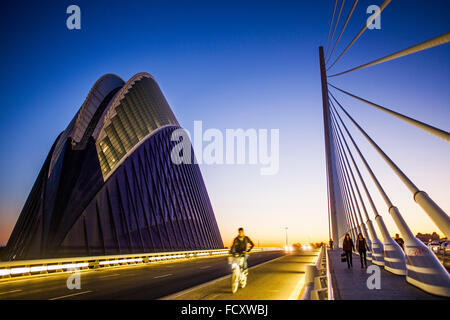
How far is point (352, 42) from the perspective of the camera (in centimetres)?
1330

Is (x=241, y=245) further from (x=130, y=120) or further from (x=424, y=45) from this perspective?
(x=130, y=120)

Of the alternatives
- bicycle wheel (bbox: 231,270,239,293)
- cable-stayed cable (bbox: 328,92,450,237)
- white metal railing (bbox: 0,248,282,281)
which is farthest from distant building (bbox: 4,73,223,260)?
cable-stayed cable (bbox: 328,92,450,237)

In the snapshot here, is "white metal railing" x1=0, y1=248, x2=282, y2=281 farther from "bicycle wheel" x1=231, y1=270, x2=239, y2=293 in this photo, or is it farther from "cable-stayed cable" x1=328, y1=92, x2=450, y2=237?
"cable-stayed cable" x1=328, y1=92, x2=450, y2=237

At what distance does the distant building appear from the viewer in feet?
81.1

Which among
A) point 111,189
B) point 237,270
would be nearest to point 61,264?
point 111,189

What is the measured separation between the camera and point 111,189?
2917cm

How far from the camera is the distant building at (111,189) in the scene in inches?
973

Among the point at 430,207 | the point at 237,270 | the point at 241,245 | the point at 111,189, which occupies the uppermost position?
the point at 111,189

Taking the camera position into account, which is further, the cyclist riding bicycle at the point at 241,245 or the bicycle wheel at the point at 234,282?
the cyclist riding bicycle at the point at 241,245

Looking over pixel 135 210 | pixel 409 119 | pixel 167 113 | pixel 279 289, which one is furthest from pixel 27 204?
pixel 409 119

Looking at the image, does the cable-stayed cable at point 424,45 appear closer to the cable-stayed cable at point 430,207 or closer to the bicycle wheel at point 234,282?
the cable-stayed cable at point 430,207

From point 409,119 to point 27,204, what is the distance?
3307 cm

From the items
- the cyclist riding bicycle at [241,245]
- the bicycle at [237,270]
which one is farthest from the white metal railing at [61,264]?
the bicycle at [237,270]
